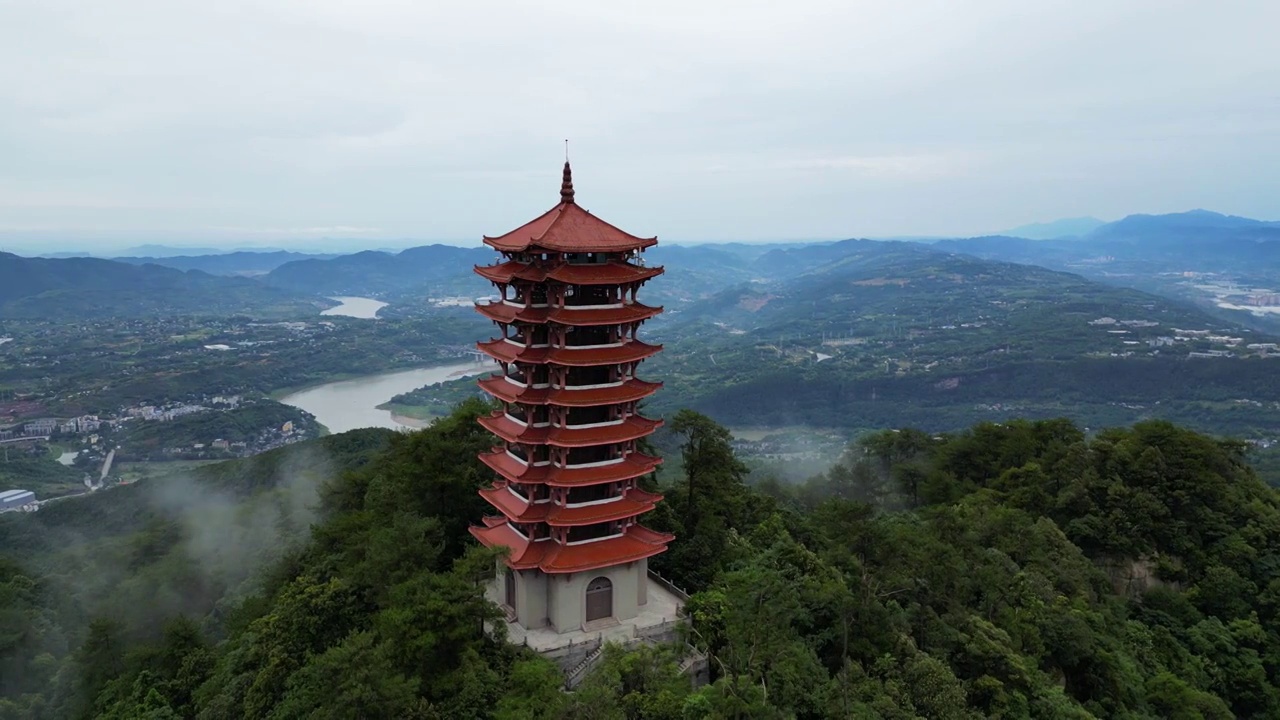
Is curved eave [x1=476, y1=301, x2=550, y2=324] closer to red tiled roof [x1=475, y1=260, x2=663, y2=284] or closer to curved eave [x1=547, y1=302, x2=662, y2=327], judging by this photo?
curved eave [x1=547, y1=302, x2=662, y2=327]

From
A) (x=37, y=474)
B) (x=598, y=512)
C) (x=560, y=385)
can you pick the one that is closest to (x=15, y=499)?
(x=37, y=474)

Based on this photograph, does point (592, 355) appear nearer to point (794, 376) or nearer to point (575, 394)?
point (575, 394)

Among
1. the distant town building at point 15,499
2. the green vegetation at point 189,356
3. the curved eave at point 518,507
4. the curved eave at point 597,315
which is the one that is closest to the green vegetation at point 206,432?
the green vegetation at point 189,356

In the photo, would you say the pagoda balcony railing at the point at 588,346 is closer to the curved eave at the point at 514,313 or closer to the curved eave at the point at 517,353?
the curved eave at the point at 517,353

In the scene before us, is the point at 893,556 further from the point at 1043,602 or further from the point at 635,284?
the point at 635,284

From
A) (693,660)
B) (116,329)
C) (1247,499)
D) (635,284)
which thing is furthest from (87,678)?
(116,329)

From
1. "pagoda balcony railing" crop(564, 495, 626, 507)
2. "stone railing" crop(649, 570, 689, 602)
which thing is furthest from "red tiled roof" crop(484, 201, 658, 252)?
"stone railing" crop(649, 570, 689, 602)
